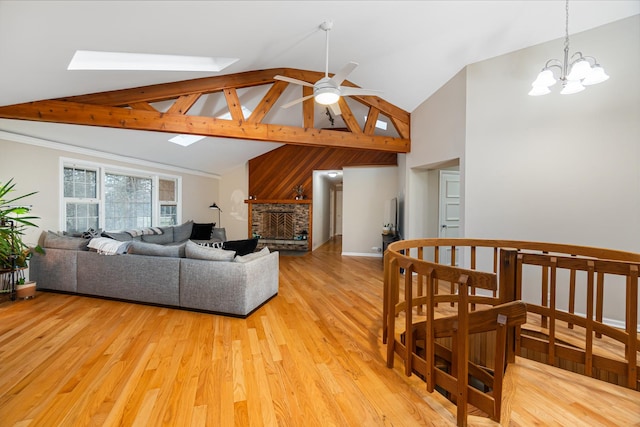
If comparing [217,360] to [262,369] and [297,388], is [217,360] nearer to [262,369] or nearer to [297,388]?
[262,369]

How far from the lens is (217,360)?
236cm

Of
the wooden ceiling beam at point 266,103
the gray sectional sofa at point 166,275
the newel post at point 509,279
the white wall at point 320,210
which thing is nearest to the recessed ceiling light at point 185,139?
the wooden ceiling beam at point 266,103

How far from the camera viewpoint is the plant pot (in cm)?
370

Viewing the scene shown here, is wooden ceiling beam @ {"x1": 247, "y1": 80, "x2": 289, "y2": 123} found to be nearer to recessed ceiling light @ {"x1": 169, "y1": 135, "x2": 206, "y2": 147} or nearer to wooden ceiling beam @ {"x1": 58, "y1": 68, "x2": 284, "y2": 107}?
wooden ceiling beam @ {"x1": 58, "y1": 68, "x2": 284, "y2": 107}

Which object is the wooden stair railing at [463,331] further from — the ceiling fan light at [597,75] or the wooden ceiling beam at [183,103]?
the wooden ceiling beam at [183,103]

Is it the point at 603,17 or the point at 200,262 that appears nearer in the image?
the point at 603,17

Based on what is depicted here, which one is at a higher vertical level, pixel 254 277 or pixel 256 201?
pixel 256 201

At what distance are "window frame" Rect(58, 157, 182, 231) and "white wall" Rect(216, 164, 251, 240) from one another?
67.6 inches

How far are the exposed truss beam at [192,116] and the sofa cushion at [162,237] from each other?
106 inches

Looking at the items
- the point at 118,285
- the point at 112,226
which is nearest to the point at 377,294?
the point at 118,285

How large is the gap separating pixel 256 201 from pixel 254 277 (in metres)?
5.44

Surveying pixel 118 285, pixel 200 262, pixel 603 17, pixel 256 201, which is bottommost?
pixel 118 285

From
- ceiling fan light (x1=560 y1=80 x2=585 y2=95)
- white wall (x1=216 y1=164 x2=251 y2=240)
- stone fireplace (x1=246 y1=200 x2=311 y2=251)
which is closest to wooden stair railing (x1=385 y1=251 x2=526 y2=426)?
ceiling fan light (x1=560 y1=80 x2=585 y2=95)

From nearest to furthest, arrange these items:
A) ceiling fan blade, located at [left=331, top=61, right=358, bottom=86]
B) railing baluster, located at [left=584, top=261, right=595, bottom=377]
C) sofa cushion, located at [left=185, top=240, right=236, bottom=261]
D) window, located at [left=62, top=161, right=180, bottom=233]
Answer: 1. railing baluster, located at [left=584, top=261, right=595, bottom=377]
2. ceiling fan blade, located at [left=331, top=61, right=358, bottom=86]
3. sofa cushion, located at [left=185, top=240, right=236, bottom=261]
4. window, located at [left=62, top=161, right=180, bottom=233]
